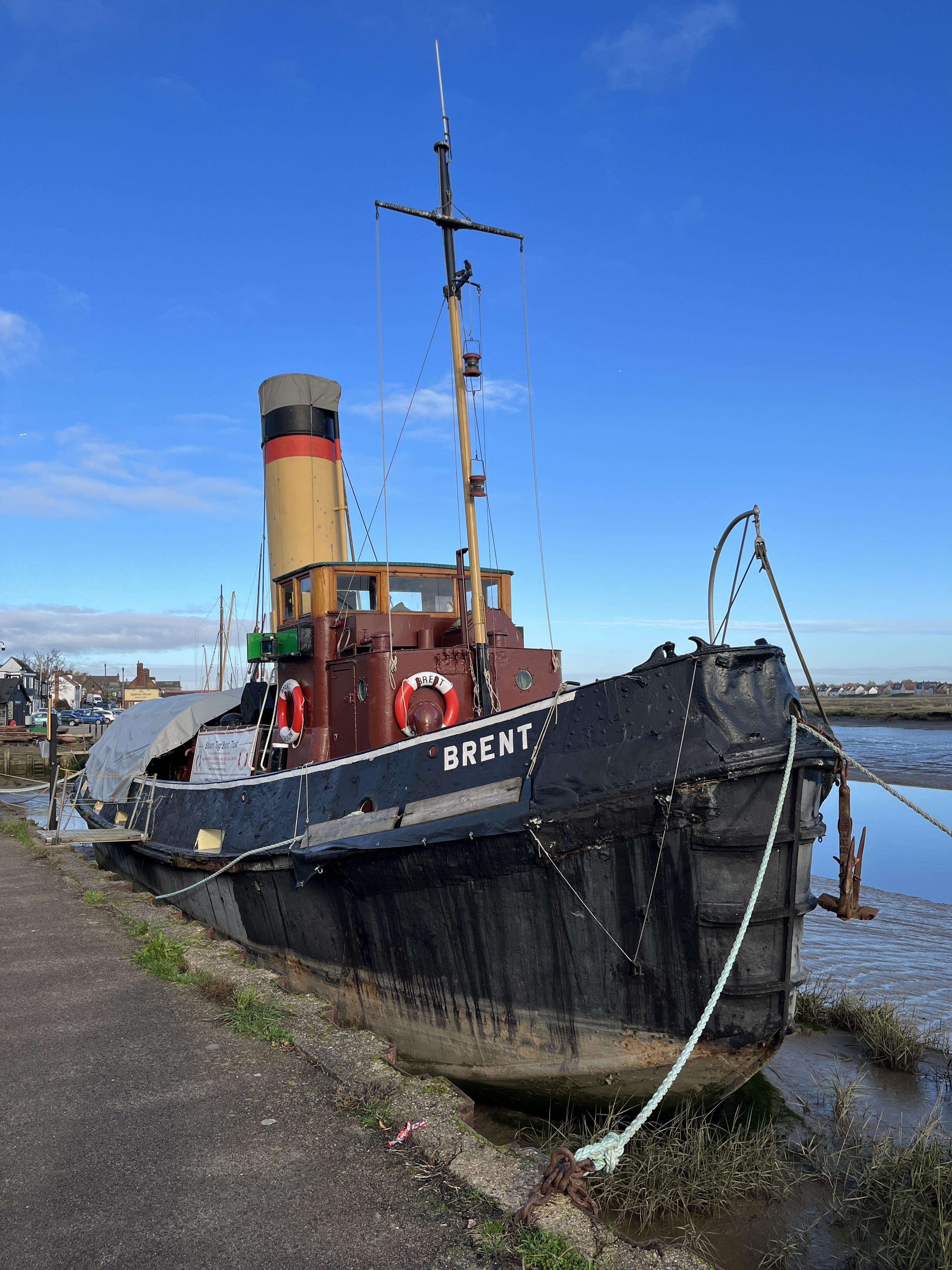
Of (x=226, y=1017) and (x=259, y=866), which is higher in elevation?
(x=259, y=866)

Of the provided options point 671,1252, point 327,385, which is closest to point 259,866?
point 671,1252

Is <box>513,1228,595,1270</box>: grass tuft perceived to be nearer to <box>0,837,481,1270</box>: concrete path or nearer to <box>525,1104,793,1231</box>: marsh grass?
<box>0,837,481,1270</box>: concrete path

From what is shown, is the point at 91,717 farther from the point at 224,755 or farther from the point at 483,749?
the point at 483,749

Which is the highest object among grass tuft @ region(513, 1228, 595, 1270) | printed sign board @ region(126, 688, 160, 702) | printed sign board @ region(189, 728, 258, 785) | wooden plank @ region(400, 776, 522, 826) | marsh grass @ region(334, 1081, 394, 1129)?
printed sign board @ region(126, 688, 160, 702)

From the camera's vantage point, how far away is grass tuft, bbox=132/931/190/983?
22.1 ft

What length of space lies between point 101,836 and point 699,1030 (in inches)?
394

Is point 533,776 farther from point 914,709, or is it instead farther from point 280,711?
point 914,709

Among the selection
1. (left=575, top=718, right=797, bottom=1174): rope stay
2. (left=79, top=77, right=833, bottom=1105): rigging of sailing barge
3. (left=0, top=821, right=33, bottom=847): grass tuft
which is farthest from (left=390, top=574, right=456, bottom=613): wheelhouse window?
(left=0, top=821, right=33, bottom=847): grass tuft

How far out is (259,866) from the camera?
7.79 metres

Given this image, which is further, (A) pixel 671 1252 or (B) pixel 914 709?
(B) pixel 914 709

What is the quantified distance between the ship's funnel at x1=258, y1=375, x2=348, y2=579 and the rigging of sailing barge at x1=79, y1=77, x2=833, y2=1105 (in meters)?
2.85

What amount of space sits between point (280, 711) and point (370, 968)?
129 inches

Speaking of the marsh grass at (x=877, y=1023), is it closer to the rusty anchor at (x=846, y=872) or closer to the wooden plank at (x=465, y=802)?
the rusty anchor at (x=846, y=872)

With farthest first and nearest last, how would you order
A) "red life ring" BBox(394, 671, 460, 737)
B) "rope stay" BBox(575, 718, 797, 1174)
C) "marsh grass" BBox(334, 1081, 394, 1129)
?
"red life ring" BBox(394, 671, 460, 737), "marsh grass" BBox(334, 1081, 394, 1129), "rope stay" BBox(575, 718, 797, 1174)
